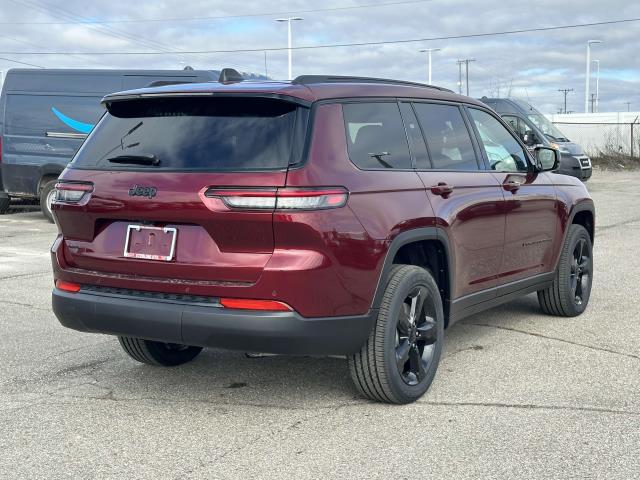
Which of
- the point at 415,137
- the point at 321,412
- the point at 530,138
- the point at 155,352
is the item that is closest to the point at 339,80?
the point at 415,137

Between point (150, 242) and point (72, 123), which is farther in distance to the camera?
point (72, 123)

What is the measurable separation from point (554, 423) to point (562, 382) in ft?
2.40

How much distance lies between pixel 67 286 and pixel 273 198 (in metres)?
1.41

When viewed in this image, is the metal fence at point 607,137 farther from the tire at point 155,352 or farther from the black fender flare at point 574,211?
the tire at point 155,352

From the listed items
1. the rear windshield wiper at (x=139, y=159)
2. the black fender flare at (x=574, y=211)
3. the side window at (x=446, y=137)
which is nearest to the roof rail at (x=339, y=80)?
the side window at (x=446, y=137)

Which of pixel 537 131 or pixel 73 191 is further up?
pixel 537 131

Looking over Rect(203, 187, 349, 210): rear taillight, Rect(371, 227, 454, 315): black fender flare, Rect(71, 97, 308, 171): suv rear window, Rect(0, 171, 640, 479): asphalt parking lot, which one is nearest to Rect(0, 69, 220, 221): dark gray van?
Rect(0, 171, 640, 479): asphalt parking lot

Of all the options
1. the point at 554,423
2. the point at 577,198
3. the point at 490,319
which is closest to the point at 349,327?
the point at 554,423

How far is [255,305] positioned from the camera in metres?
3.92

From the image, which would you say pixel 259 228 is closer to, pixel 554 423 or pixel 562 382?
pixel 554 423

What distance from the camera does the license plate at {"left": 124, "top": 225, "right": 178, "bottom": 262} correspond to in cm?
406

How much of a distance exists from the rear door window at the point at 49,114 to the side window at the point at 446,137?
998 centimetres

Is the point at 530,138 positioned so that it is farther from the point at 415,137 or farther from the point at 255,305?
the point at 255,305

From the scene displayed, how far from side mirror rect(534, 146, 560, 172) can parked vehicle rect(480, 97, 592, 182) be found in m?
12.2
